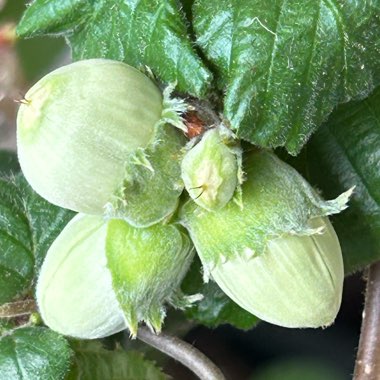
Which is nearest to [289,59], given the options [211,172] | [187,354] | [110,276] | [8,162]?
[211,172]

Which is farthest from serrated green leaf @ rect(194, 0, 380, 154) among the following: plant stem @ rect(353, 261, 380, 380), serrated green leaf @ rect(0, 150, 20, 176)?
serrated green leaf @ rect(0, 150, 20, 176)

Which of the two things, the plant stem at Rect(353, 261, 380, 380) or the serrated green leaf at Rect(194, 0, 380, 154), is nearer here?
the serrated green leaf at Rect(194, 0, 380, 154)

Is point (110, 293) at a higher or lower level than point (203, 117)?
lower

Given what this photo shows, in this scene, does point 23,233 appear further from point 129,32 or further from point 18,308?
point 129,32

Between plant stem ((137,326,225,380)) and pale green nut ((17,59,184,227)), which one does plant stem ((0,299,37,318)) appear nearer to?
plant stem ((137,326,225,380))

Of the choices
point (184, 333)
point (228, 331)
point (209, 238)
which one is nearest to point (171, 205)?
point (209, 238)

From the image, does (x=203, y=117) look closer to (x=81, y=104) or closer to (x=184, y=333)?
(x=81, y=104)
